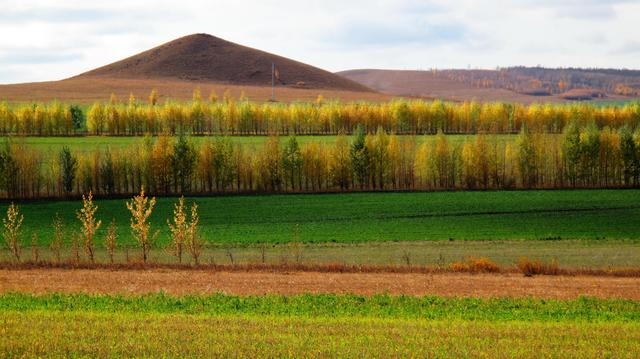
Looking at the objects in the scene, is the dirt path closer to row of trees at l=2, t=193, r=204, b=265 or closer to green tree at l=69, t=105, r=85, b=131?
row of trees at l=2, t=193, r=204, b=265

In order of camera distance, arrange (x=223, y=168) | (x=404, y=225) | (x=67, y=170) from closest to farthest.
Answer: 1. (x=404, y=225)
2. (x=67, y=170)
3. (x=223, y=168)

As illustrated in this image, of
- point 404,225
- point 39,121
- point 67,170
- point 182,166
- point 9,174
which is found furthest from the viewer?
point 39,121

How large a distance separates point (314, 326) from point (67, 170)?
54.9 metres

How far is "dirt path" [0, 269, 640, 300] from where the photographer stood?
98.9 ft

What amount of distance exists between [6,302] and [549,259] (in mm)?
29576

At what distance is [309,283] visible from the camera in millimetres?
31922

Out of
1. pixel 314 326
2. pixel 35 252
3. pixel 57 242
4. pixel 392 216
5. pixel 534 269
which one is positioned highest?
pixel 57 242

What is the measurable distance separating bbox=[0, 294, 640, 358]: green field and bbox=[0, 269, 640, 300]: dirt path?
2.45m

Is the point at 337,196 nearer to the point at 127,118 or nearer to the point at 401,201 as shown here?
the point at 401,201

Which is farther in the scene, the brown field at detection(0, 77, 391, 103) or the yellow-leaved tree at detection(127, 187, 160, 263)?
the brown field at detection(0, 77, 391, 103)

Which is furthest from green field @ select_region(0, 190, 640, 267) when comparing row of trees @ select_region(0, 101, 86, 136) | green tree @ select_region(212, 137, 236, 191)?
row of trees @ select_region(0, 101, 86, 136)

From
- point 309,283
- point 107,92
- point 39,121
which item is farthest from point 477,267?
point 107,92

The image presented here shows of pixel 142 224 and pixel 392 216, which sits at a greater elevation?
pixel 142 224

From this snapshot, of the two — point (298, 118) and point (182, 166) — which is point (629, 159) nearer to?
point (182, 166)
